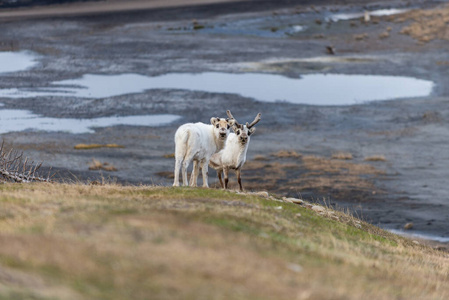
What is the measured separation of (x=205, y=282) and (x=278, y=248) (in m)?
2.80

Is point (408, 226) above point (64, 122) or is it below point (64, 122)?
below

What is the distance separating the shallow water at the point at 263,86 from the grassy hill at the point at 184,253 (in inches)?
1380

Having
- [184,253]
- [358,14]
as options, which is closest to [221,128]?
[184,253]

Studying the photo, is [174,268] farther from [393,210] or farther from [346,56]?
[346,56]

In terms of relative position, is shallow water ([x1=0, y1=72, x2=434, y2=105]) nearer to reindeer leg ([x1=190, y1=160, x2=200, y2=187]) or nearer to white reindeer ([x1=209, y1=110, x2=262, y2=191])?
white reindeer ([x1=209, y1=110, x2=262, y2=191])

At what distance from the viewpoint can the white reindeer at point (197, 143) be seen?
1992 centimetres

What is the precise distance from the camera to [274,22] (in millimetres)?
80438

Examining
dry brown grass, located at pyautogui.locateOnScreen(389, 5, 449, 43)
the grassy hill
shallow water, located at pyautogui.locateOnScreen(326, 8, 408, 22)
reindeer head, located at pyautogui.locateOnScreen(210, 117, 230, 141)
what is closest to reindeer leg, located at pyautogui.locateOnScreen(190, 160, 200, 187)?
reindeer head, located at pyautogui.locateOnScreen(210, 117, 230, 141)

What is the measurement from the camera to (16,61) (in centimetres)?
6000

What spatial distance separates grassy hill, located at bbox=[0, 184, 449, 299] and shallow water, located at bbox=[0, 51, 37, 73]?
42.8 meters

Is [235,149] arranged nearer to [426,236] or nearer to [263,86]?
[426,236]

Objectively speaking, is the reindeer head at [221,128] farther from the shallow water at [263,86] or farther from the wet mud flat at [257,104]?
the shallow water at [263,86]

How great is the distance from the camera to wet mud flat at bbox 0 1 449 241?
35.1m

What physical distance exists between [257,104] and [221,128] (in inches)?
1126
